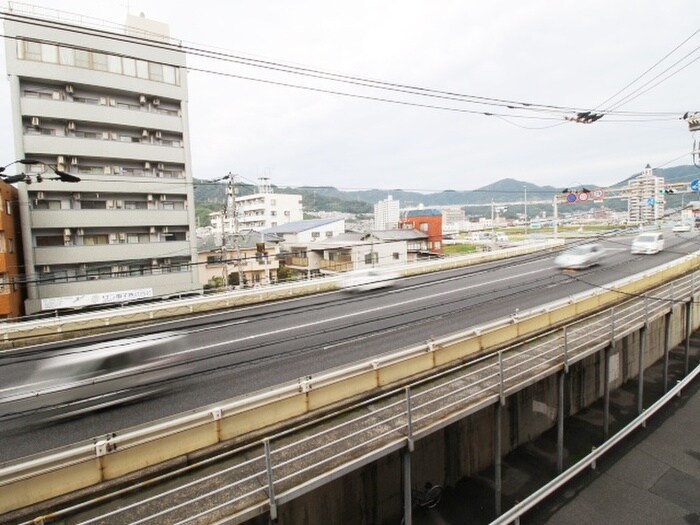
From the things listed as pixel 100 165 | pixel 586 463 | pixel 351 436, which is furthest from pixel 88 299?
pixel 586 463

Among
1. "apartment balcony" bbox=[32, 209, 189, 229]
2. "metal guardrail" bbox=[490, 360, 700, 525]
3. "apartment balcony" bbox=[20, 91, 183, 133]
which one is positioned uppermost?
"apartment balcony" bbox=[20, 91, 183, 133]

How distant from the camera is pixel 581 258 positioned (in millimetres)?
23250

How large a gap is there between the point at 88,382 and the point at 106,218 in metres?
21.0

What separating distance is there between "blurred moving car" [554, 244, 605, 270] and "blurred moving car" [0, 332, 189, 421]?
23.3m

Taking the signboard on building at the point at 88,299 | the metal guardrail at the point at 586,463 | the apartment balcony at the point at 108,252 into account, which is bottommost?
the metal guardrail at the point at 586,463

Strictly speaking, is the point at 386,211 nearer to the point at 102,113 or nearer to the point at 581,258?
the point at 581,258

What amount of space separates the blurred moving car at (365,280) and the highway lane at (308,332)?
3.11 ft

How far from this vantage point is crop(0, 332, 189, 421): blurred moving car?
826cm

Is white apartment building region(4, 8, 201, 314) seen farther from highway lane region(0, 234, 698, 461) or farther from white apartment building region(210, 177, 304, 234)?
white apartment building region(210, 177, 304, 234)

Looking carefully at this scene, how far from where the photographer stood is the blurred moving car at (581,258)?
2314 centimetres

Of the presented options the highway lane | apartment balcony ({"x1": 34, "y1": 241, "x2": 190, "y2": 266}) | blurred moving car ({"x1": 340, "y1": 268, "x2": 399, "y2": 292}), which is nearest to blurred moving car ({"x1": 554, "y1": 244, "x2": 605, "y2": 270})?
the highway lane

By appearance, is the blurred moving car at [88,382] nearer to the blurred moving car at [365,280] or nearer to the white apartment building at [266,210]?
the blurred moving car at [365,280]

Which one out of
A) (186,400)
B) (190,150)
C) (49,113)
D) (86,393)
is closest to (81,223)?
(49,113)

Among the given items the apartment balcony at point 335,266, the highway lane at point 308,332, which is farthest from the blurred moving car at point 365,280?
the apartment balcony at point 335,266
